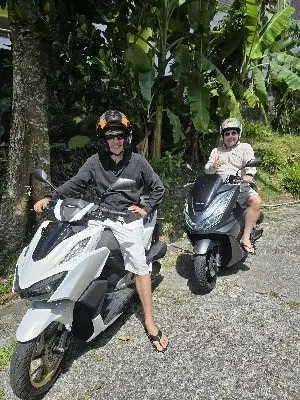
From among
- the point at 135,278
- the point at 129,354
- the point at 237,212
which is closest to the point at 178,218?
the point at 237,212

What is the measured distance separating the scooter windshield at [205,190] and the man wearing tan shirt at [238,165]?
33 cm

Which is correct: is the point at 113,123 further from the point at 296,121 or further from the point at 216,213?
the point at 296,121

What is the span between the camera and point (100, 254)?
118 inches

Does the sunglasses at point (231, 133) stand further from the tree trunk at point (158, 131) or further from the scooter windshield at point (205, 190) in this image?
the tree trunk at point (158, 131)

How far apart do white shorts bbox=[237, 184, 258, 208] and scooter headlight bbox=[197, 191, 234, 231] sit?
0.33m

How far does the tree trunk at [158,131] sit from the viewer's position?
6.36 meters

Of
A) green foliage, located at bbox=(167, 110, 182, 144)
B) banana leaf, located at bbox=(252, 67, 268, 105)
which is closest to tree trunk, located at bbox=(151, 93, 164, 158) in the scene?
green foliage, located at bbox=(167, 110, 182, 144)

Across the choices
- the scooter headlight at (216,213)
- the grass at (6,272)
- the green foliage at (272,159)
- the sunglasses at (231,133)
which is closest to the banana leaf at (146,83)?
the sunglasses at (231,133)

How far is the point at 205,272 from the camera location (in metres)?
3.91

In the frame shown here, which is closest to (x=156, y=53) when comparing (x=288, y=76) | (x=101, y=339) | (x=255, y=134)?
(x=288, y=76)

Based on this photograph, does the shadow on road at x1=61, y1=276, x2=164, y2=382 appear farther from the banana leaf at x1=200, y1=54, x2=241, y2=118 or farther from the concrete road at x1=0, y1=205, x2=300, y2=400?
the banana leaf at x1=200, y1=54, x2=241, y2=118

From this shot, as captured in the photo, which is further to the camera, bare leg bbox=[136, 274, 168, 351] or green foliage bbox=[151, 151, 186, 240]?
green foliage bbox=[151, 151, 186, 240]

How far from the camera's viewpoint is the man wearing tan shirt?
14.5 ft

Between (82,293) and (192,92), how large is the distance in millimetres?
3779
